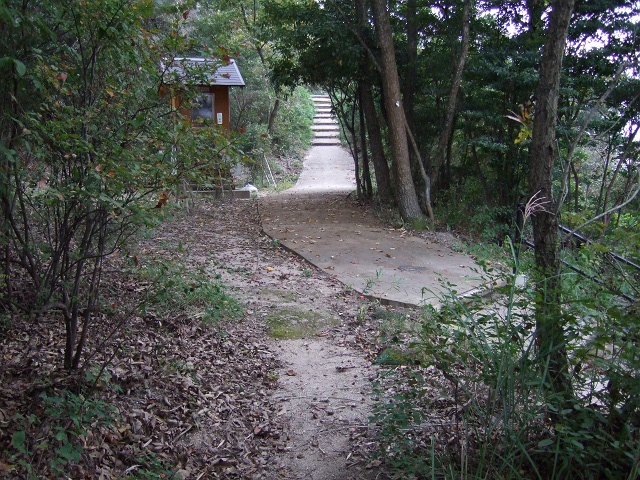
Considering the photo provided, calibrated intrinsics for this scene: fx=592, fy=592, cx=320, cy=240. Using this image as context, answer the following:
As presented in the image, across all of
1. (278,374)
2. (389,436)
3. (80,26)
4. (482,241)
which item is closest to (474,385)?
(389,436)

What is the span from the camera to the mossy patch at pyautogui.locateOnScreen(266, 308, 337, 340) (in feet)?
17.9

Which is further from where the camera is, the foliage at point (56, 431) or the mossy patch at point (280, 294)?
the mossy patch at point (280, 294)

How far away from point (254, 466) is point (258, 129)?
62.7 ft

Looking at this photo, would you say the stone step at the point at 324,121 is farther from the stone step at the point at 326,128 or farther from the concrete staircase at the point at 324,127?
the stone step at the point at 326,128

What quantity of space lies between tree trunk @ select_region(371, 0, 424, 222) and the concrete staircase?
1614 cm

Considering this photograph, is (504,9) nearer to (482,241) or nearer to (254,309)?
(482,241)

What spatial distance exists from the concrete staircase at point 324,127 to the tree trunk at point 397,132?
16137 mm

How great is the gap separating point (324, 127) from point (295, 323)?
2564 cm

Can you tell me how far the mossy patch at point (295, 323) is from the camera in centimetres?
547

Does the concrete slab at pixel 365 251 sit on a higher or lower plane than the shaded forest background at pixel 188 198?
lower

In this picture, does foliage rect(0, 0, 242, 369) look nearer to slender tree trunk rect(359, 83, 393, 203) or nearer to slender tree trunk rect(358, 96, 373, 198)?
slender tree trunk rect(359, 83, 393, 203)

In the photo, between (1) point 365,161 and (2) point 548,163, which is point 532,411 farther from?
(1) point 365,161

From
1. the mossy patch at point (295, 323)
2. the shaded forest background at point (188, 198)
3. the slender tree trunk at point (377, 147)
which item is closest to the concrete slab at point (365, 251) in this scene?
the slender tree trunk at point (377, 147)

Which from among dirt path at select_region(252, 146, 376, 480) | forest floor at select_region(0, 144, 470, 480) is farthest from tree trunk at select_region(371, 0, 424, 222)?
dirt path at select_region(252, 146, 376, 480)
